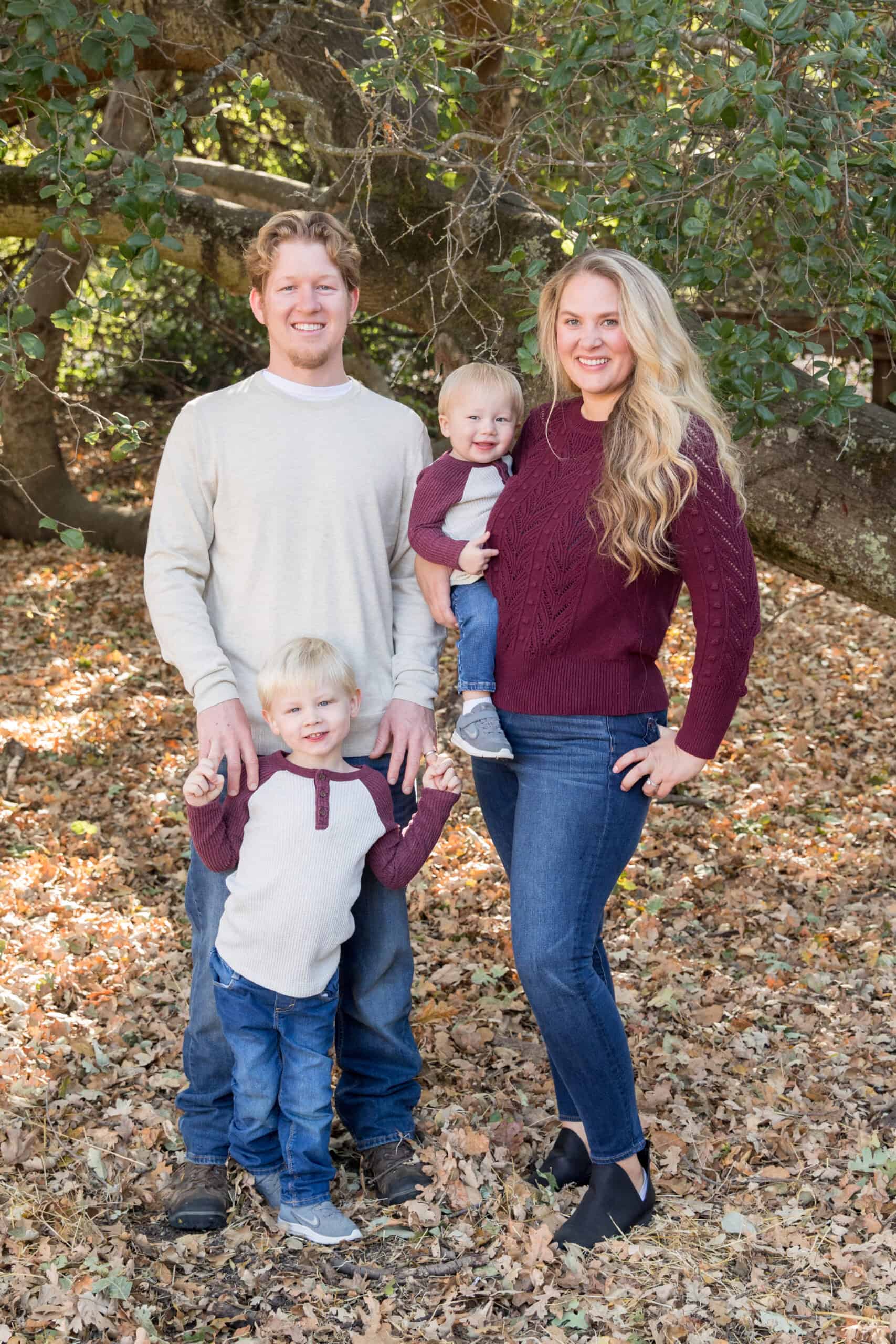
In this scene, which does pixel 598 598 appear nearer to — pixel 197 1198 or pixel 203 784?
pixel 203 784

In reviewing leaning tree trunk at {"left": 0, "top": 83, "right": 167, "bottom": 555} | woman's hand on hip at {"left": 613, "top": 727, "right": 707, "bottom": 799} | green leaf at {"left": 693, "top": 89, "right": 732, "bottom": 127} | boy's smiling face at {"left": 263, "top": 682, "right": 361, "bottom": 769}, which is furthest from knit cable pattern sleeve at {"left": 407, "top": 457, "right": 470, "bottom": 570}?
leaning tree trunk at {"left": 0, "top": 83, "right": 167, "bottom": 555}

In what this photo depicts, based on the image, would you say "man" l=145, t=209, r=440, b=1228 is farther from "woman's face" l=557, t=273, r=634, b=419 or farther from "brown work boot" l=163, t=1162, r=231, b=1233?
"woman's face" l=557, t=273, r=634, b=419

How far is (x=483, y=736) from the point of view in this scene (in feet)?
10.1

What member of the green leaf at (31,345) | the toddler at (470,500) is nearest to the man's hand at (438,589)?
the toddler at (470,500)

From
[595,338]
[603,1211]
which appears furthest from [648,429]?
[603,1211]

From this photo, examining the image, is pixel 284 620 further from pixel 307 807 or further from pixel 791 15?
pixel 791 15

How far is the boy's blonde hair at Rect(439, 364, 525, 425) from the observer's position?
3348mm

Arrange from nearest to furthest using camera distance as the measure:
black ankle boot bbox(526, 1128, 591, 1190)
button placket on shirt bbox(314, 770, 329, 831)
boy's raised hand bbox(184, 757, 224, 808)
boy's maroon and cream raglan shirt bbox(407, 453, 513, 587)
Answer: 1. boy's raised hand bbox(184, 757, 224, 808)
2. button placket on shirt bbox(314, 770, 329, 831)
3. boy's maroon and cream raglan shirt bbox(407, 453, 513, 587)
4. black ankle boot bbox(526, 1128, 591, 1190)

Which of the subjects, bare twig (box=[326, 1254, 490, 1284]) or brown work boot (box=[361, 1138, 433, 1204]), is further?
brown work boot (box=[361, 1138, 433, 1204])

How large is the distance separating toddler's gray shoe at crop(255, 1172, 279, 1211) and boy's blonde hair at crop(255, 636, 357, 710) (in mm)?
1320

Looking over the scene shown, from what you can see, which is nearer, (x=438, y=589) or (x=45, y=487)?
(x=438, y=589)

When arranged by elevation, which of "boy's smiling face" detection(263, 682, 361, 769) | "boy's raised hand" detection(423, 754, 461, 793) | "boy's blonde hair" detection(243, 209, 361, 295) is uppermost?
"boy's blonde hair" detection(243, 209, 361, 295)

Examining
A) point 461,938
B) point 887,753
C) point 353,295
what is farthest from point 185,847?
point 887,753

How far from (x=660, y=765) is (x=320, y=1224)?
1518mm
